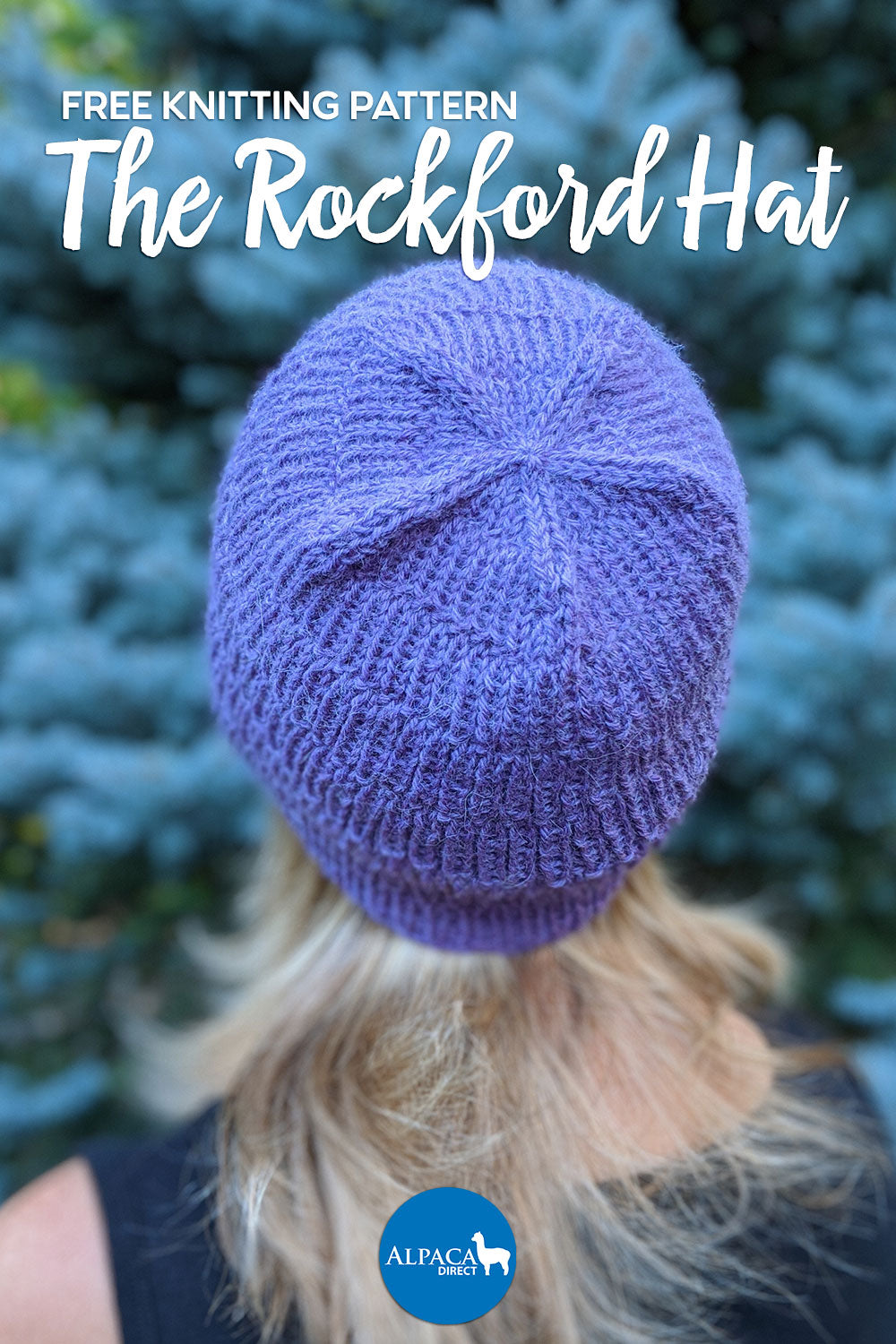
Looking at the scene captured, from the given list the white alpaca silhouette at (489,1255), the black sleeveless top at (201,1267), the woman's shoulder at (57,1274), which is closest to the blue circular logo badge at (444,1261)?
the white alpaca silhouette at (489,1255)

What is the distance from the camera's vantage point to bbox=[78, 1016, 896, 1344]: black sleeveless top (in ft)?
2.94

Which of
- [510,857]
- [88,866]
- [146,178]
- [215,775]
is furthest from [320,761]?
[146,178]

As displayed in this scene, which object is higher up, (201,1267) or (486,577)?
(486,577)

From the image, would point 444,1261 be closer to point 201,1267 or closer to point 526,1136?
point 526,1136

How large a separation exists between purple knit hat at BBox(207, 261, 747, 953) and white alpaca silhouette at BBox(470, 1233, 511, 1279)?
0.32m

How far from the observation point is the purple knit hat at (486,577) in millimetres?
723

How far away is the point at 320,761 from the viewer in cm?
80

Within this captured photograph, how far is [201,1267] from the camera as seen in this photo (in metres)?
0.92

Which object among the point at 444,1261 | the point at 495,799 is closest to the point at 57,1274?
the point at 444,1261

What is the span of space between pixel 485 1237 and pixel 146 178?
1.52 m

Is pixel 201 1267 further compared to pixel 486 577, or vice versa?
pixel 201 1267

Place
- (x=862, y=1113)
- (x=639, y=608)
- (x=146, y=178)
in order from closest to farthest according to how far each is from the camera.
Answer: (x=639, y=608), (x=862, y=1113), (x=146, y=178)

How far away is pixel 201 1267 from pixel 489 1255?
0.29 metres

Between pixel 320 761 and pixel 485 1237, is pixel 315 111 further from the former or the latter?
pixel 485 1237
